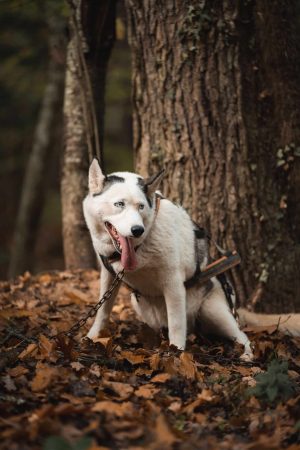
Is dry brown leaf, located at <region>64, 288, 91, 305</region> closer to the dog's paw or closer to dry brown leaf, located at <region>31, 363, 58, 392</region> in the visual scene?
the dog's paw

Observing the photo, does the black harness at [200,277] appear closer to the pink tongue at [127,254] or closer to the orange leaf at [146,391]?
the pink tongue at [127,254]

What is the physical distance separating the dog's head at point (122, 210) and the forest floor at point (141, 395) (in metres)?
0.83

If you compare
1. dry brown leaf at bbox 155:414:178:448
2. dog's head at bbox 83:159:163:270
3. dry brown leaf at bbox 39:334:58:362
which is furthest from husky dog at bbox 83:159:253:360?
dry brown leaf at bbox 155:414:178:448

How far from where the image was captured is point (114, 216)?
4246 millimetres

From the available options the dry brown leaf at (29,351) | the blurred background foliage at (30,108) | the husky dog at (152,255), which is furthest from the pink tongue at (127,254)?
the blurred background foliage at (30,108)

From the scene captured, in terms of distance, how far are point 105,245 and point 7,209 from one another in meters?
15.3

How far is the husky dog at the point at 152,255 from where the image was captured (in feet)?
14.0

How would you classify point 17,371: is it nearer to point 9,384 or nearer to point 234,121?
point 9,384

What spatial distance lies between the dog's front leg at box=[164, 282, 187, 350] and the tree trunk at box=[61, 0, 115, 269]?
243cm

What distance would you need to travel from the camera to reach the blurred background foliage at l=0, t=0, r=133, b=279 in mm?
11703

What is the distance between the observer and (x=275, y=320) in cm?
520

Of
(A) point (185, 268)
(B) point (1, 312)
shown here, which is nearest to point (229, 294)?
(A) point (185, 268)

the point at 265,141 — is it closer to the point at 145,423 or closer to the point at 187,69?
the point at 187,69

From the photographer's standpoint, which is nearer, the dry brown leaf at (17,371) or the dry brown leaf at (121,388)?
the dry brown leaf at (121,388)
